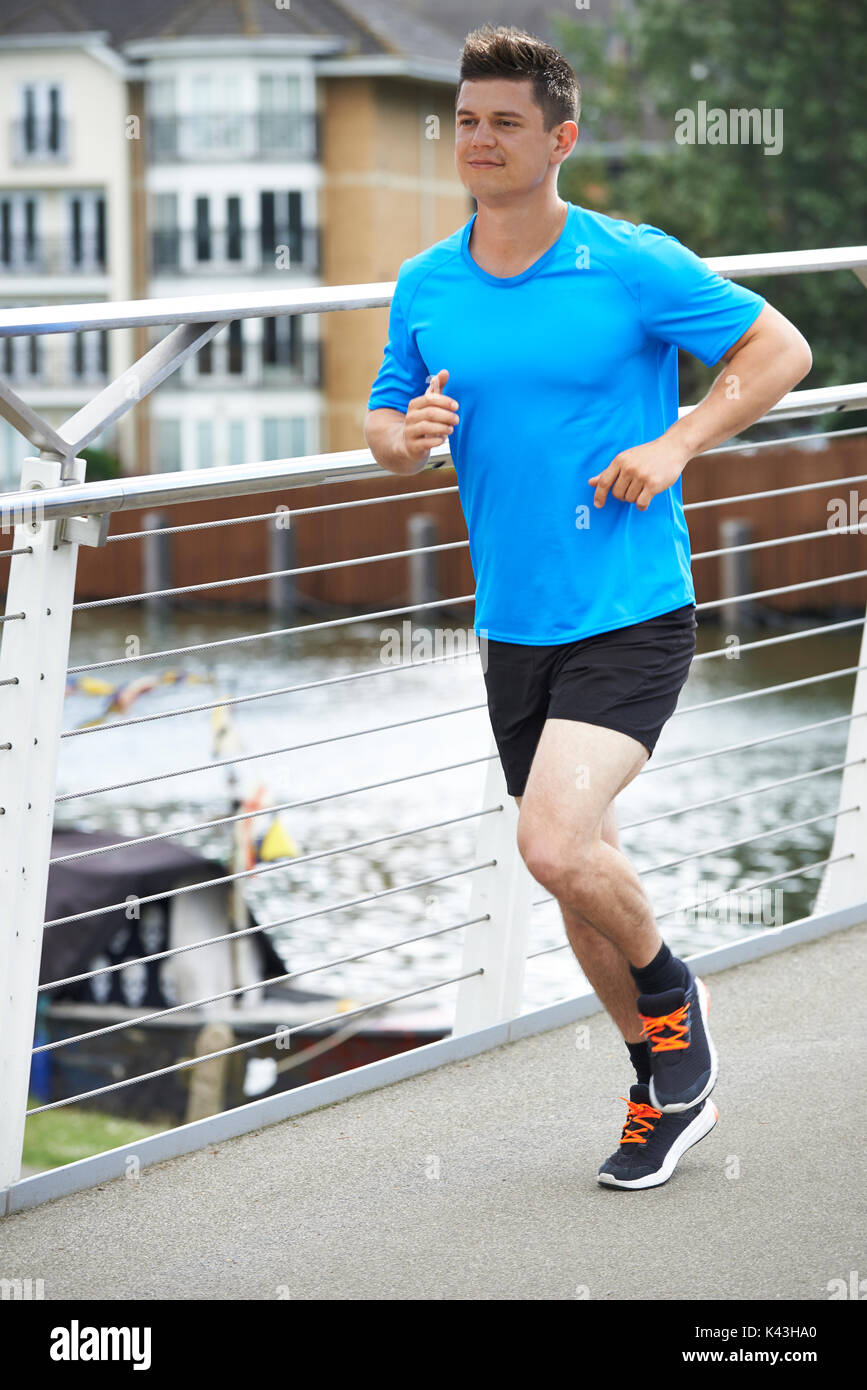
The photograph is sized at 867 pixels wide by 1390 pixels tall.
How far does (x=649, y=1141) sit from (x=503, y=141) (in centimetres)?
156

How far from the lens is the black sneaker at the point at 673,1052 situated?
114 inches

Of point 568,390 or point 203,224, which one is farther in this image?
point 203,224

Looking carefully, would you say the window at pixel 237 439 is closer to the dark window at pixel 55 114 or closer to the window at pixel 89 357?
the window at pixel 89 357

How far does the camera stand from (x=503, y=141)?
261 centimetres

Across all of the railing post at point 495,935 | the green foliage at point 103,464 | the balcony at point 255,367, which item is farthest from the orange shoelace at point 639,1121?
the balcony at point 255,367

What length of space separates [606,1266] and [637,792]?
21.3 metres

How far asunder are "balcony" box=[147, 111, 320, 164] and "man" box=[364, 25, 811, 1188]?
43317mm

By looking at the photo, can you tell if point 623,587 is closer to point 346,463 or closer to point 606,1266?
point 346,463

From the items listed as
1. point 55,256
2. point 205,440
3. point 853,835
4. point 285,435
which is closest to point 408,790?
point 853,835

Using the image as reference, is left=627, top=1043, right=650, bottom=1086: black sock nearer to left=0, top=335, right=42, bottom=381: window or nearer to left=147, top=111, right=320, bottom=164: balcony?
left=0, top=335, right=42, bottom=381: window

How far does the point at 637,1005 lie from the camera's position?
9.57 feet

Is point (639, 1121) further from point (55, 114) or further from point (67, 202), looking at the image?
point (55, 114)

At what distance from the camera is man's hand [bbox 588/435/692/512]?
257 cm

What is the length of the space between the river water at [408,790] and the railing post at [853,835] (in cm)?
1185
